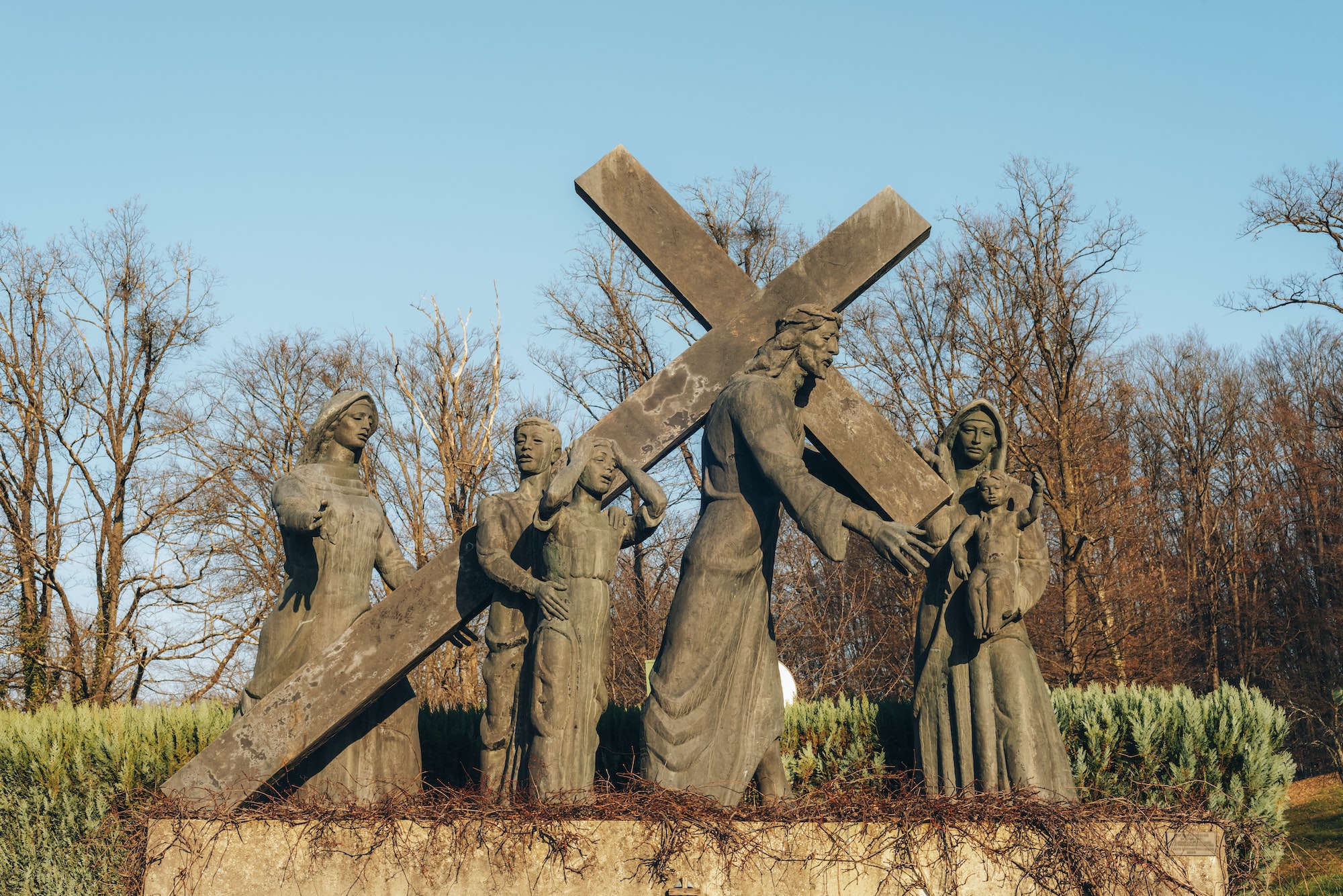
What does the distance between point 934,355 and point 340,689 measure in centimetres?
1983

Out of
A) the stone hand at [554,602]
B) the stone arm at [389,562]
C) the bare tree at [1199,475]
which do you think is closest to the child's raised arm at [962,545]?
the stone hand at [554,602]

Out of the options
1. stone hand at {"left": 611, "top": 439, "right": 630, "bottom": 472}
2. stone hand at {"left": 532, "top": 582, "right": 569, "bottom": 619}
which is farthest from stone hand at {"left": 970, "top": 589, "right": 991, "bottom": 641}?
stone hand at {"left": 532, "top": 582, "right": 569, "bottom": 619}

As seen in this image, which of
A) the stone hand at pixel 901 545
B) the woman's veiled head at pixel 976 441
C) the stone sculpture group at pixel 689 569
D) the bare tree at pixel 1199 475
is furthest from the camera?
the bare tree at pixel 1199 475

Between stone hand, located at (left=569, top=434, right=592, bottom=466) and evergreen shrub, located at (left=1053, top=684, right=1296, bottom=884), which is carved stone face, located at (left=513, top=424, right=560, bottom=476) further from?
evergreen shrub, located at (left=1053, top=684, right=1296, bottom=884)

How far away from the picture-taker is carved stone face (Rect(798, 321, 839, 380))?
5355 millimetres

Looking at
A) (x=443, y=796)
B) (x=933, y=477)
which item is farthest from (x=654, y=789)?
(x=933, y=477)

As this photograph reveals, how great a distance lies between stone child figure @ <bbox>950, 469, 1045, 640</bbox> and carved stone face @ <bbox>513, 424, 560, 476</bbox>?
2.05m

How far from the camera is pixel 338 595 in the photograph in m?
6.19

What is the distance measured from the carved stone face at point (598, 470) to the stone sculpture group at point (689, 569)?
0.01 meters

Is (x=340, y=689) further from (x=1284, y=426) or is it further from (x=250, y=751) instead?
(x=1284, y=426)

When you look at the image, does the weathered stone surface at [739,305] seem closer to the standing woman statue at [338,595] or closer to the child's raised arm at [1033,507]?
the child's raised arm at [1033,507]

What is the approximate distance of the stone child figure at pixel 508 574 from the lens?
19.2 feet

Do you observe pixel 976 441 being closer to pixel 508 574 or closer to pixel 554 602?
pixel 554 602

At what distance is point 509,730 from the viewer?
6090 mm
